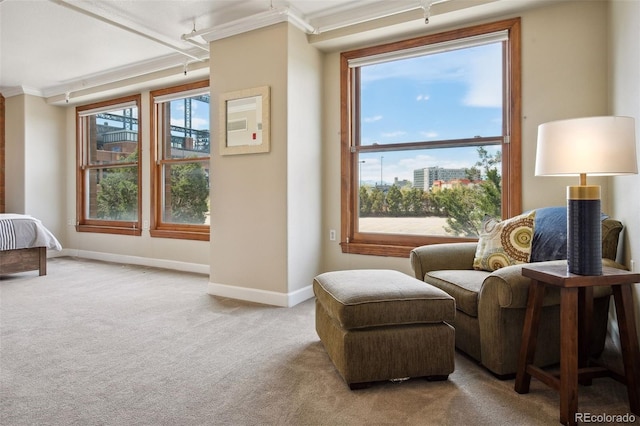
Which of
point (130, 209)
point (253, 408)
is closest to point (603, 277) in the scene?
point (253, 408)

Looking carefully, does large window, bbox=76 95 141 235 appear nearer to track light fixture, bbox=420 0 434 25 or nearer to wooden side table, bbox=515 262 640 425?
track light fixture, bbox=420 0 434 25

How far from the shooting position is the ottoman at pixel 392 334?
200cm

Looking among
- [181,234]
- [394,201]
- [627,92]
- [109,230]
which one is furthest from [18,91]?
[627,92]

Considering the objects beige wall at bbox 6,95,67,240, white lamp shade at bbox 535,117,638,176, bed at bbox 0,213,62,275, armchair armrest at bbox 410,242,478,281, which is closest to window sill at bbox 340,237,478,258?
armchair armrest at bbox 410,242,478,281

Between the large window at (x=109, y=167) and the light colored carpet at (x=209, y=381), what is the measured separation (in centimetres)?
270

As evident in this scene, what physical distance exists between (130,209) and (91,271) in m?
1.11

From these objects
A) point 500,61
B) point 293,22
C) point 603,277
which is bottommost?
point 603,277

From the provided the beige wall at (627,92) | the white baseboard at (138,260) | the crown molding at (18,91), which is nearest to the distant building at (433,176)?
the beige wall at (627,92)

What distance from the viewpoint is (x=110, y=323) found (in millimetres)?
3070

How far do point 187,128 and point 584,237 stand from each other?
4784mm

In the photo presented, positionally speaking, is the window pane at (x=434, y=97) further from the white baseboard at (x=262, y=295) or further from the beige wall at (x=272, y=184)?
the white baseboard at (x=262, y=295)

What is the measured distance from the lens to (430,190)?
12.3 ft

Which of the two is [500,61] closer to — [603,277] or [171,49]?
[603,277]

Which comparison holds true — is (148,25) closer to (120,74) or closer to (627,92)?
(120,74)
